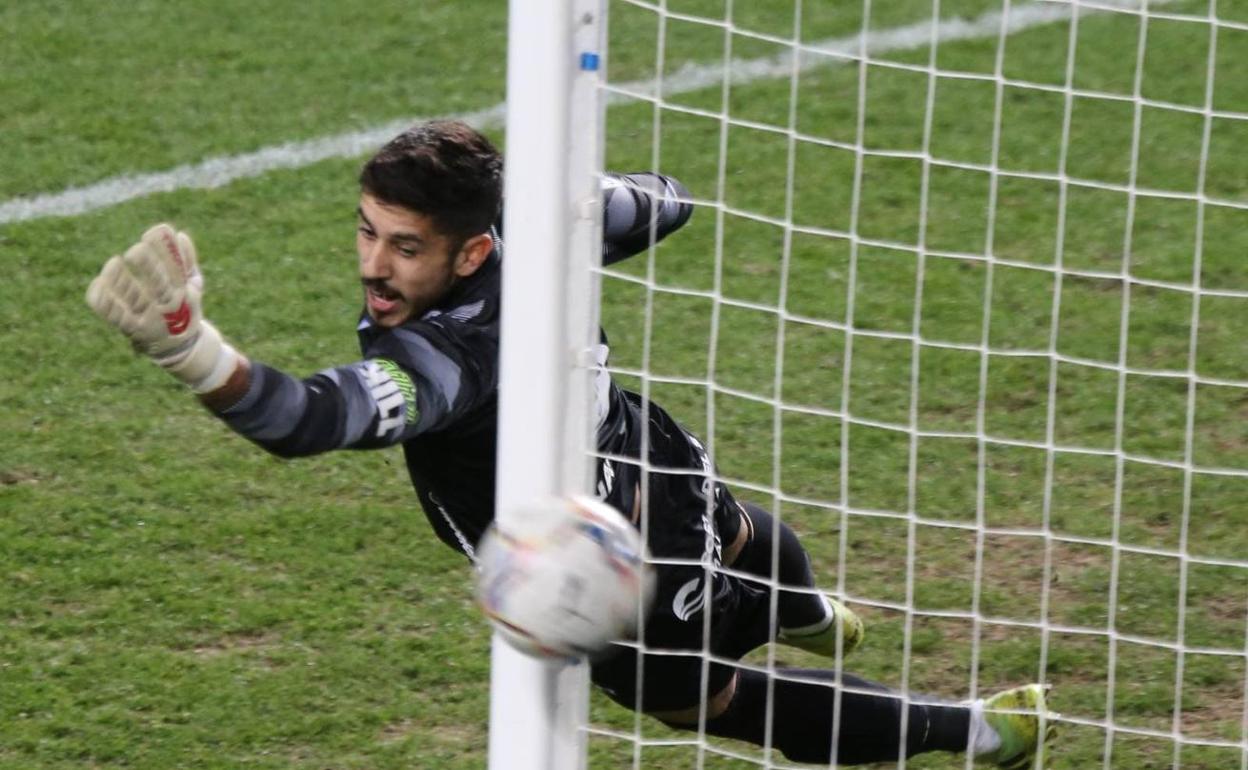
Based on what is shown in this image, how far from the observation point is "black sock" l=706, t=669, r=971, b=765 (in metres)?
4.26

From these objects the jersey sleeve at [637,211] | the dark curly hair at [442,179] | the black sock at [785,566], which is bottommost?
the black sock at [785,566]

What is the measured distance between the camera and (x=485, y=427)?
3.75 meters

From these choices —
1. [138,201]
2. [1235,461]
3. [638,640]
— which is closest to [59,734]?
[638,640]

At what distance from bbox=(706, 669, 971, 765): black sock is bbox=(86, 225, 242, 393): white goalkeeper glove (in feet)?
5.19

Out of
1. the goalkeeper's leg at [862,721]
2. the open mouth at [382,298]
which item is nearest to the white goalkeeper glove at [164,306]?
the open mouth at [382,298]

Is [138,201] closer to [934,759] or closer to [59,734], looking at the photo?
[59,734]

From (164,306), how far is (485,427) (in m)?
0.82

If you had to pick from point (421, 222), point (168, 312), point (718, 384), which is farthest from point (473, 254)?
point (718, 384)

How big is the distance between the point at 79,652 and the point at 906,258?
3.36 metres

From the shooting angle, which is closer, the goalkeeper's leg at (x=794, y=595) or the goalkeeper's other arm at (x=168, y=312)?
the goalkeeper's other arm at (x=168, y=312)

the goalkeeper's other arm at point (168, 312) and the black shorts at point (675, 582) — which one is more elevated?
the goalkeeper's other arm at point (168, 312)

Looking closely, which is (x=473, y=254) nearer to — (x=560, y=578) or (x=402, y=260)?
(x=402, y=260)

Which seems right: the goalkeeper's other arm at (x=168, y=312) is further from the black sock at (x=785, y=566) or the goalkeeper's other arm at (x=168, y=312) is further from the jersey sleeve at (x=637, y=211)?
the black sock at (x=785, y=566)

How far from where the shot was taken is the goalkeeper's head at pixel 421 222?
3613 millimetres
